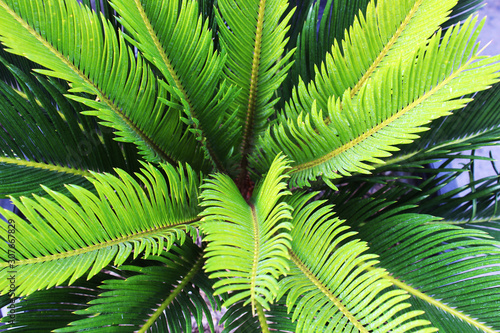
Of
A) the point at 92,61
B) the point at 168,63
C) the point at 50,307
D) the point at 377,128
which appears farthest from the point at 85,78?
the point at 377,128

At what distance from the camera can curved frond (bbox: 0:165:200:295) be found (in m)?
0.52

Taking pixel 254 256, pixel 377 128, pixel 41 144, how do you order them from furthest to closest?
pixel 41 144, pixel 377 128, pixel 254 256

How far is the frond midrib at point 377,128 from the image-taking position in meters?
0.55

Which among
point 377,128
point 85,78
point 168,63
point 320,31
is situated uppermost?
point 320,31

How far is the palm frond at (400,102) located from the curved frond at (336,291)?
13 cm

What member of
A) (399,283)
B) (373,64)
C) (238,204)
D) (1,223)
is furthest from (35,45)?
(399,283)

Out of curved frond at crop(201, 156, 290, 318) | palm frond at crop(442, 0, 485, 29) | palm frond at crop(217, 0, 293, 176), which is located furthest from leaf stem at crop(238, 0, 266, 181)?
palm frond at crop(442, 0, 485, 29)

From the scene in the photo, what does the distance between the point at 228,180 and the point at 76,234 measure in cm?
36

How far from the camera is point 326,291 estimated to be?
574 millimetres

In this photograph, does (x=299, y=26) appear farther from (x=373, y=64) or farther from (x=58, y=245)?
(x=58, y=245)

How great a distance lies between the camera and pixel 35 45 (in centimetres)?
61

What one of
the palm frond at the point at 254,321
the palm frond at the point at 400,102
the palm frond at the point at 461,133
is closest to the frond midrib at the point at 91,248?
the palm frond at the point at 254,321

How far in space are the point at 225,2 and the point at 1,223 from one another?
630mm

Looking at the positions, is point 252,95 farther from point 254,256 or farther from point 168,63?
point 254,256
